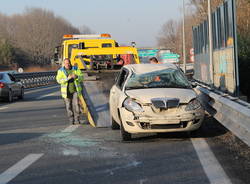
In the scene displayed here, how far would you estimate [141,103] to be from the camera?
901 centimetres

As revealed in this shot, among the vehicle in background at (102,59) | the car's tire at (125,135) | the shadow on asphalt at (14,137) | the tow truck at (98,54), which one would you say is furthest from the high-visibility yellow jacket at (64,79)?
A: the car's tire at (125,135)

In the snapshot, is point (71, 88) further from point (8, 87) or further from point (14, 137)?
point (8, 87)

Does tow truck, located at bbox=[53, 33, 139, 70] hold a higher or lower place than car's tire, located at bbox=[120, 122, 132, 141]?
higher

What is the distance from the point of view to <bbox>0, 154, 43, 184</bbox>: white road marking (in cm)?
646

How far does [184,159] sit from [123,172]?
122cm

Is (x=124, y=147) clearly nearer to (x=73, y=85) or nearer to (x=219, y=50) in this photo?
(x=73, y=85)

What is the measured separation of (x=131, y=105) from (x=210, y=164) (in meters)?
2.51

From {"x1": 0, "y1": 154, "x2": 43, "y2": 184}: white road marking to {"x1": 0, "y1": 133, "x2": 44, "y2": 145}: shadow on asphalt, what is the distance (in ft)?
5.97

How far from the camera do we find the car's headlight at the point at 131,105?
8.99 meters

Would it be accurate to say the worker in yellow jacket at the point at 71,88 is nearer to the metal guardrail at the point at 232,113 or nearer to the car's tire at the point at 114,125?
the car's tire at the point at 114,125

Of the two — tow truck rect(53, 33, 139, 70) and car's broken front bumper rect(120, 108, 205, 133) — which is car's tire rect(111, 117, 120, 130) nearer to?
car's broken front bumper rect(120, 108, 205, 133)

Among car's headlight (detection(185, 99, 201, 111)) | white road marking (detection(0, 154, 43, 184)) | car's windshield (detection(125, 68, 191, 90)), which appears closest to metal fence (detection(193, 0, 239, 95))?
car's windshield (detection(125, 68, 191, 90))

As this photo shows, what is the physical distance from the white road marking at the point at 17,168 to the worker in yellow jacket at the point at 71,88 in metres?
4.43

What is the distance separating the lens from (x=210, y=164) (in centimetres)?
698
